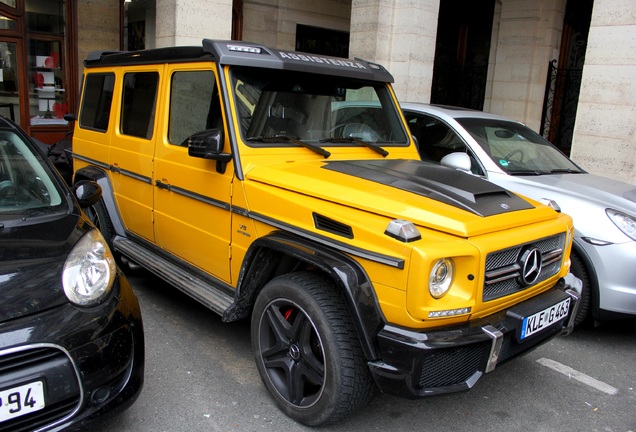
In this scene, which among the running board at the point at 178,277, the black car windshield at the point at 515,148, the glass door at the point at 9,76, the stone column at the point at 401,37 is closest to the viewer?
the running board at the point at 178,277

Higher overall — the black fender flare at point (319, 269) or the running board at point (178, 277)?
the black fender flare at point (319, 269)

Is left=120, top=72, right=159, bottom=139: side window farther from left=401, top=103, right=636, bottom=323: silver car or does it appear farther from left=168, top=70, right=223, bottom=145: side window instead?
left=401, top=103, right=636, bottom=323: silver car

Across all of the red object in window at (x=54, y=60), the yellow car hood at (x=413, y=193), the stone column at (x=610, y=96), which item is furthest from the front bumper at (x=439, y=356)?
the red object in window at (x=54, y=60)

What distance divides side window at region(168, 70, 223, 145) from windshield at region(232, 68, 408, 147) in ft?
0.73

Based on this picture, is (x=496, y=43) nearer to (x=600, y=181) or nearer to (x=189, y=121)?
(x=600, y=181)

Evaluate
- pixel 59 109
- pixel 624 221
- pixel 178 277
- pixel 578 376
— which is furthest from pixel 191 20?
pixel 578 376

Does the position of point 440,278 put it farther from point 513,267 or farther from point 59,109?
point 59,109

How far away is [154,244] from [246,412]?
185 cm

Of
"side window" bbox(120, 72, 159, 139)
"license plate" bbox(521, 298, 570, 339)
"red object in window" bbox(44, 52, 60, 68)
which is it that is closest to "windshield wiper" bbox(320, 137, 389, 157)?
"side window" bbox(120, 72, 159, 139)

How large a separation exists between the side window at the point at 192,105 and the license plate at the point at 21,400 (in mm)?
1971

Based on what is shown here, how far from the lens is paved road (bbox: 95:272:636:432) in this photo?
126 inches

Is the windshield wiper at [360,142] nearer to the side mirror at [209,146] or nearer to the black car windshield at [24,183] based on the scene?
the side mirror at [209,146]

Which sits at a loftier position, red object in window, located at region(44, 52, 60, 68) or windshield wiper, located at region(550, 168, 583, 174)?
red object in window, located at region(44, 52, 60, 68)

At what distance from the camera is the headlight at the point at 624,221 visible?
171 inches
